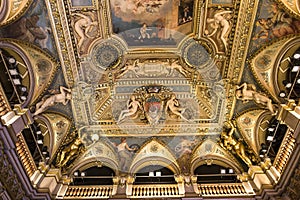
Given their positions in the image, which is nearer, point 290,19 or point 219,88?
point 290,19

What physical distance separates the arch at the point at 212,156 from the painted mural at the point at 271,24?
4564 mm

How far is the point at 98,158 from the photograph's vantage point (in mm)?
12375

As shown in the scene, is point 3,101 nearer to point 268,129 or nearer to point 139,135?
point 139,135

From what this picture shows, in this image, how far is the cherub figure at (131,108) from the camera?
12.7 metres

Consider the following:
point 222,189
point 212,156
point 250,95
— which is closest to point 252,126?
point 250,95

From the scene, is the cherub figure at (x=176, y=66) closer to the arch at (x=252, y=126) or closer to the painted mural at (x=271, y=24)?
the painted mural at (x=271, y=24)

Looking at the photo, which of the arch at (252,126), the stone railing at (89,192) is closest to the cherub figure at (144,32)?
the arch at (252,126)

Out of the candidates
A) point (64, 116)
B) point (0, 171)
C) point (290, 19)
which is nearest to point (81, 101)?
point (64, 116)

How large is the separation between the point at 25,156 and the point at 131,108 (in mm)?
4789

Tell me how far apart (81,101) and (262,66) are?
7475mm

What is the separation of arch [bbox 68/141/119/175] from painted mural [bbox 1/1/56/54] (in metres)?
4.77

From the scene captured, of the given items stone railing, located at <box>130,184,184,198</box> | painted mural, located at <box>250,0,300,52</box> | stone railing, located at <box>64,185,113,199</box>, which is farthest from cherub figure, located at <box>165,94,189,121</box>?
stone railing, located at <box>64,185,113,199</box>

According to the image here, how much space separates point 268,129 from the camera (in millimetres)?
11188

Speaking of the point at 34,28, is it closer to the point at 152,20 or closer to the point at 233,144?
the point at 152,20
